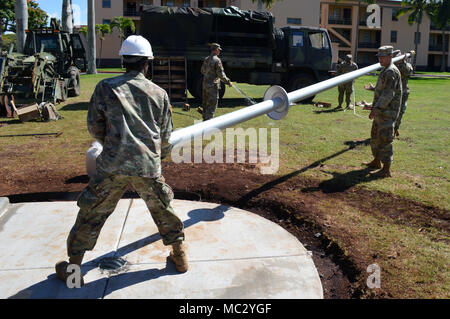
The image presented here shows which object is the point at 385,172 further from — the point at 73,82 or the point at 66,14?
the point at 66,14

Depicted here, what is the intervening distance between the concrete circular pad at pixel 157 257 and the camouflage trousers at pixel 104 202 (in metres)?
0.40

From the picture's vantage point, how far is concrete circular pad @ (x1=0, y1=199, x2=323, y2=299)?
3.17m

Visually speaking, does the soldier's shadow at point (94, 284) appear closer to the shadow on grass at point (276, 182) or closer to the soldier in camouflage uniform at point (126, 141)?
the soldier in camouflage uniform at point (126, 141)

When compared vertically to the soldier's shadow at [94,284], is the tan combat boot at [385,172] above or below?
above

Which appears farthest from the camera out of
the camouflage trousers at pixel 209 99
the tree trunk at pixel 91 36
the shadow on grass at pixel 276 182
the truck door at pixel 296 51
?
the tree trunk at pixel 91 36

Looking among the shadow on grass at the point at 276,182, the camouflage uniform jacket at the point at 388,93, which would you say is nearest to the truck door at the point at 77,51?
the shadow on grass at the point at 276,182

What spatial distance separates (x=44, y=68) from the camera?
13773 mm

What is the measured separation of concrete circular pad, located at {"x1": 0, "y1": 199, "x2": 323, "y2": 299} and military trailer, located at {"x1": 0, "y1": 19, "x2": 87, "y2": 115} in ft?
28.3

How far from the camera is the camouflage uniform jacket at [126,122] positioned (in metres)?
2.87

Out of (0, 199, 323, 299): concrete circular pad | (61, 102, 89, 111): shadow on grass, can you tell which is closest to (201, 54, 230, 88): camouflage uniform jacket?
(61, 102, 89, 111): shadow on grass

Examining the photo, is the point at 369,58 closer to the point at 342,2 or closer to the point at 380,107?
the point at 342,2

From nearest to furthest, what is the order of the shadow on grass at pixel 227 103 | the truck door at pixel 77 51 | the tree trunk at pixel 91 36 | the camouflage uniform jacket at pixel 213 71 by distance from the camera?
1. the camouflage uniform jacket at pixel 213 71
2. the shadow on grass at pixel 227 103
3. the truck door at pixel 77 51
4. the tree trunk at pixel 91 36

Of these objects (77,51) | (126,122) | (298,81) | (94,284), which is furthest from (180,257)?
(77,51)

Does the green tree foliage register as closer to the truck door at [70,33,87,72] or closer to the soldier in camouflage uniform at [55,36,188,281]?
the truck door at [70,33,87,72]
